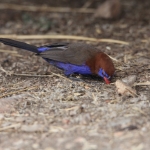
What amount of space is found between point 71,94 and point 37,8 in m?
3.69

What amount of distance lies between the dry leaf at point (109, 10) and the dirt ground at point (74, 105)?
501 mm

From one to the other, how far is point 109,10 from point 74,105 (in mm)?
3289

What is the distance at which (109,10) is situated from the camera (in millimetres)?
7242

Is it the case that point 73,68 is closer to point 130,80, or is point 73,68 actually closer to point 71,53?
point 71,53

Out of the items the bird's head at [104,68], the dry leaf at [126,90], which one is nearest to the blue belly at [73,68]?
the bird's head at [104,68]

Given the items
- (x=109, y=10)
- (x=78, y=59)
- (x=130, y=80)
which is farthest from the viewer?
(x=109, y=10)

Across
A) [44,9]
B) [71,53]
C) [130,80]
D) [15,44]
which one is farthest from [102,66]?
[44,9]

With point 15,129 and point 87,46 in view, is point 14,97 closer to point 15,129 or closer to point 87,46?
point 15,129

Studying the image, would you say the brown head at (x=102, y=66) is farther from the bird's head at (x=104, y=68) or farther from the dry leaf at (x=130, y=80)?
the dry leaf at (x=130, y=80)

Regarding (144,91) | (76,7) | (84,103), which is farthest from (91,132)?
(76,7)

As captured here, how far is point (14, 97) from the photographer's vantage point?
4547 mm

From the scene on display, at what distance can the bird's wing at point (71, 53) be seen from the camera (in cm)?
496

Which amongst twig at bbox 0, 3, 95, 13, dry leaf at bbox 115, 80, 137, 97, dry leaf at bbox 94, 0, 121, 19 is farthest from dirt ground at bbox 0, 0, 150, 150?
twig at bbox 0, 3, 95, 13

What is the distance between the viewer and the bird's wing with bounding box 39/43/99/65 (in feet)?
16.3
